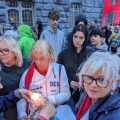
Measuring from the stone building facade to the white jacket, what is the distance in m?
7.33

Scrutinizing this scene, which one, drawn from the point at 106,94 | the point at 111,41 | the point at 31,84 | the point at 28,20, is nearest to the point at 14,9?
the point at 28,20

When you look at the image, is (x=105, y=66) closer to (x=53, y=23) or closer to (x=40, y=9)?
(x=53, y=23)

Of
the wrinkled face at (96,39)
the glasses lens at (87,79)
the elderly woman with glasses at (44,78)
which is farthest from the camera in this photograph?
the wrinkled face at (96,39)

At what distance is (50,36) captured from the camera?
377 centimetres

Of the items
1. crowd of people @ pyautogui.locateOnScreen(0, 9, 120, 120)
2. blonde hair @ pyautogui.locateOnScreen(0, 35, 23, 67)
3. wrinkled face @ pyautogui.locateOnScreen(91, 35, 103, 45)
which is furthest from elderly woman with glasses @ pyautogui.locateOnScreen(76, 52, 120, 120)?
wrinkled face @ pyautogui.locateOnScreen(91, 35, 103, 45)

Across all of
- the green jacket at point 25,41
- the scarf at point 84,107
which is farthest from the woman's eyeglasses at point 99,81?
the green jacket at point 25,41

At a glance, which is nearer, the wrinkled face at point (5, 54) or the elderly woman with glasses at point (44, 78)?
the elderly woman with glasses at point (44, 78)

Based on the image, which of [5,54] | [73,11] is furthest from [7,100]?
[73,11]

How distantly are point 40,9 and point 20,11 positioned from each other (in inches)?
40.4

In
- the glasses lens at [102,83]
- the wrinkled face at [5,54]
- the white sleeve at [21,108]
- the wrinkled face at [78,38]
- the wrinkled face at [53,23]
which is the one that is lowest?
the white sleeve at [21,108]

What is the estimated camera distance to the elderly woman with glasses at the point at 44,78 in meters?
1.69

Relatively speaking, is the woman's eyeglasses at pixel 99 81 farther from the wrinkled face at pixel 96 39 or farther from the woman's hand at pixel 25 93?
the wrinkled face at pixel 96 39

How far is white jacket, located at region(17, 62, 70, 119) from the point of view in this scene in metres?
1.68

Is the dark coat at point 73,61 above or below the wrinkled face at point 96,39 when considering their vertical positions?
below
